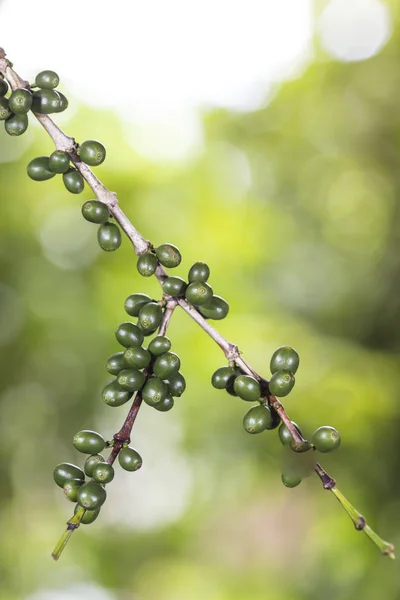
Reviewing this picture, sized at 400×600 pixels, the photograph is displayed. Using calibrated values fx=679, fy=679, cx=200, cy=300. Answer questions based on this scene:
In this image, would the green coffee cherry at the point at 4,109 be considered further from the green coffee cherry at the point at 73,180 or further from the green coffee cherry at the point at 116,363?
the green coffee cherry at the point at 116,363

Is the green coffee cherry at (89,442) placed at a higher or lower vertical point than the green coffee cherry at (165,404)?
lower

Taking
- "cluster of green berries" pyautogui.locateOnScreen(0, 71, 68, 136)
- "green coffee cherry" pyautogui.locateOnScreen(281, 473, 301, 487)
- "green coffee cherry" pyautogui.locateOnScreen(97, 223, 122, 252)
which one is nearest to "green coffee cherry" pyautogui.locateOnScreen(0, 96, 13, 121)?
"cluster of green berries" pyautogui.locateOnScreen(0, 71, 68, 136)

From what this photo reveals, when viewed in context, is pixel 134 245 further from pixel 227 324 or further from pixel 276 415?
pixel 227 324

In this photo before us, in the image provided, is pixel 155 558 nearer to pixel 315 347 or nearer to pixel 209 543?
pixel 209 543

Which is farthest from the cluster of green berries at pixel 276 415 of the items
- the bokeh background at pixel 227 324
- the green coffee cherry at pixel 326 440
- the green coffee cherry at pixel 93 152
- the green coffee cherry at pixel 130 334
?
the bokeh background at pixel 227 324

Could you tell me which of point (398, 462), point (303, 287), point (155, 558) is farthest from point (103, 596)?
point (303, 287)

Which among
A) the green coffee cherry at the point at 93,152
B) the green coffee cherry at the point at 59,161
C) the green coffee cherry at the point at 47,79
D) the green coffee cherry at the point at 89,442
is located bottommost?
the green coffee cherry at the point at 89,442

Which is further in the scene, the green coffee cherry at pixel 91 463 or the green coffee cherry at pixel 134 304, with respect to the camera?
the green coffee cherry at pixel 134 304

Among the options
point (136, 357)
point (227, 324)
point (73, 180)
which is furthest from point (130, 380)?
point (227, 324)
